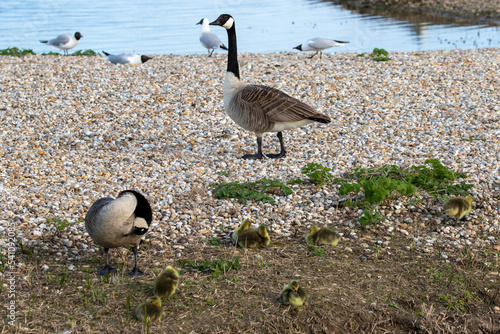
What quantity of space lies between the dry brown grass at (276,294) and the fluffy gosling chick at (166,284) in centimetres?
14

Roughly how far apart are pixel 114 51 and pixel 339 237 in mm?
13829

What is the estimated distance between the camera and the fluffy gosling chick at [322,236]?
5.86 metres

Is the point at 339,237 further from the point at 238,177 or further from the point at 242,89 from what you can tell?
the point at 242,89

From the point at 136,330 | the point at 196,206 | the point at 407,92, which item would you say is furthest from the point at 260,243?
the point at 407,92

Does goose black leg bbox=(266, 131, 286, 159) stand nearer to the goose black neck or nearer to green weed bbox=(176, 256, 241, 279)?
the goose black neck

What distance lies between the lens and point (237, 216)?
21.8ft

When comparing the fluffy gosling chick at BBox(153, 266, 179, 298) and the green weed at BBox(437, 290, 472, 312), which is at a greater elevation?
the fluffy gosling chick at BBox(153, 266, 179, 298)

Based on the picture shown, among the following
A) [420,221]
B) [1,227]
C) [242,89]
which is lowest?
[420,221]

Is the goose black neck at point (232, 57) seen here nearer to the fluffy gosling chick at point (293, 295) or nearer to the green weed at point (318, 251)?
the green weed at point (318, 251)

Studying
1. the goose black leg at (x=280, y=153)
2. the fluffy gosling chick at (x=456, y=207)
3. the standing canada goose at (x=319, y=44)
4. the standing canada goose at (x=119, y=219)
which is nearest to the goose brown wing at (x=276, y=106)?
the goose black leg at (x=280, y=153)

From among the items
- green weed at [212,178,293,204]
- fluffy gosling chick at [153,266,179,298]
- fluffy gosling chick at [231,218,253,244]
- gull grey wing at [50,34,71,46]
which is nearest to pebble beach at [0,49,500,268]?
green weed at [212,178,293,204]

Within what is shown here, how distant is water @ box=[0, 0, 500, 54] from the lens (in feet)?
62.5

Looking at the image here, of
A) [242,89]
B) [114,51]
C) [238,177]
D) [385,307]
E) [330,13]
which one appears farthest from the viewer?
[330,13]

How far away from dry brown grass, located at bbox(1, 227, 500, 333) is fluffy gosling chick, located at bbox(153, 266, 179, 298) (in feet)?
0.46
